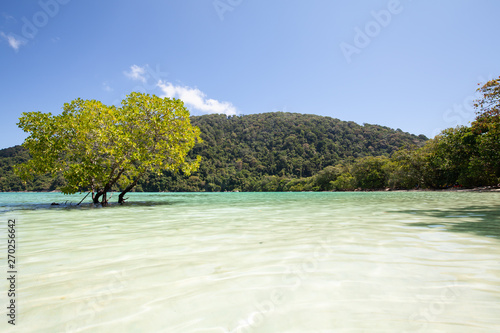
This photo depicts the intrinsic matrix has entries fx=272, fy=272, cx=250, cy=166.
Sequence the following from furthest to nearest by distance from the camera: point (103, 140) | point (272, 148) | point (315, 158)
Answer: point (272, 148) → point (315, 158) → point (103, 140)

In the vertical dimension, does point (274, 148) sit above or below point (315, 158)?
above

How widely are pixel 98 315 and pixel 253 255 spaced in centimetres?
235

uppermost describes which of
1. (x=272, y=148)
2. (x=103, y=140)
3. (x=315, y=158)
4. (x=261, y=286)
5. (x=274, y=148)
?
(x=272, y=148)

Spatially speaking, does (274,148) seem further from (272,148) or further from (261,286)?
(261,286)

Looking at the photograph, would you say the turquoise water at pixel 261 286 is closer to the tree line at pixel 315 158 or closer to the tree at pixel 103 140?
the tree at pixel 103 140

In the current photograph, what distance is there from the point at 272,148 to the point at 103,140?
138m

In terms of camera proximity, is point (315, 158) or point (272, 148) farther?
point (272, 148)

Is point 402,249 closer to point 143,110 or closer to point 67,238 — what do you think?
point 67,238

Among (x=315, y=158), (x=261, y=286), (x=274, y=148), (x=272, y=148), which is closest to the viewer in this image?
(x=261, y=286)

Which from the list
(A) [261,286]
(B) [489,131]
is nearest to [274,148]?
(B) [489,131]

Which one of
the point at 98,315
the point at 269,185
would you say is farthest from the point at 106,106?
the point at 269,185

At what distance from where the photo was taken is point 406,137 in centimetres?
13200

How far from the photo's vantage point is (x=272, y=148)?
150875 mm

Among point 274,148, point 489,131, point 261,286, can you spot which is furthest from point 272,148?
point 261,286
